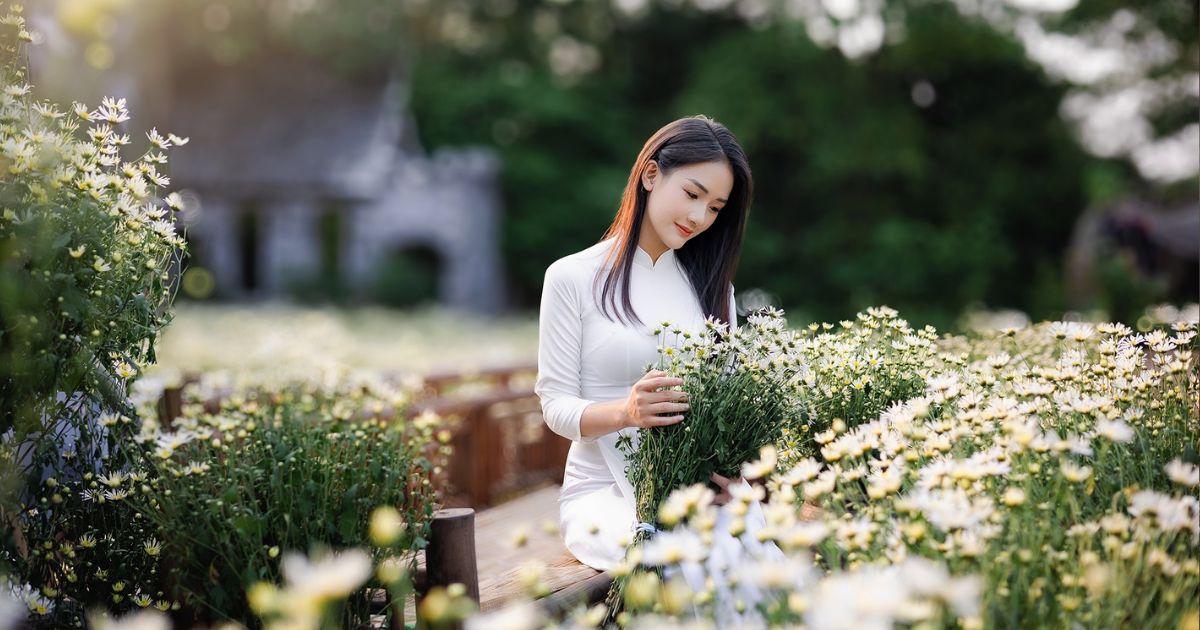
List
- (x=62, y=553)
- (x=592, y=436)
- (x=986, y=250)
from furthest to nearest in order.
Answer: (x=986, y=250) → (x=592, y=436) → (x=62, y=553)

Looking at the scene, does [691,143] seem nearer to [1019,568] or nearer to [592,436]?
[592,436]

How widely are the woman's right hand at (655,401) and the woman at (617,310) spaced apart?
21cm

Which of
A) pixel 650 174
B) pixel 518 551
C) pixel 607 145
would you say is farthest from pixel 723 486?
pixel 607 145

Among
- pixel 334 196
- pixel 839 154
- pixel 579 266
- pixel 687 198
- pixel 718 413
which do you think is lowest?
pixel 718 413

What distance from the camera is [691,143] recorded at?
8.96ft

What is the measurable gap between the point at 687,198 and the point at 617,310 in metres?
0.39

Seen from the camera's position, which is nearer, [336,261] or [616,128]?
[336,261]

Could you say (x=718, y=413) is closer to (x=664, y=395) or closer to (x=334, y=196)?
(x=664, y=395)

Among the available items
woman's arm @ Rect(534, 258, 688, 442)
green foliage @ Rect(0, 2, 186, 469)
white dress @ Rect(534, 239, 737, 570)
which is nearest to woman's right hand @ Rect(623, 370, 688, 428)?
woman's arm @ Rect(534, 258, 688, 442)

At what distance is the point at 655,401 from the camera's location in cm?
236

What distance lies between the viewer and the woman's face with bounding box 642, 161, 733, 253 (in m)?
2.72

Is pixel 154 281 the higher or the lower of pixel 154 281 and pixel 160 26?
the lower

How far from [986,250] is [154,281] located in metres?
20.2

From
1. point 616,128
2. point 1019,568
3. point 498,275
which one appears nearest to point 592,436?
point 1019,568
